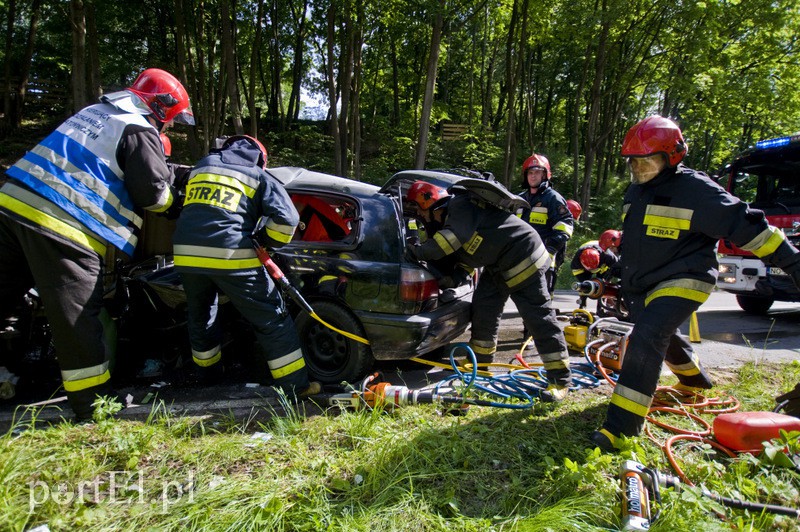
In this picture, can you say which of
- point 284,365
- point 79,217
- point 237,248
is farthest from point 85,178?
point 284,365

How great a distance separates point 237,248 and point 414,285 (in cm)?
128

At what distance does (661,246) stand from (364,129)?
20142 mm

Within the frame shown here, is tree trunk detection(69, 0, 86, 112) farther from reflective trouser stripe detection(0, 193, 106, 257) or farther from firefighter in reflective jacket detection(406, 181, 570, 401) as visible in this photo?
firefighter in reflective jacket detection(406, 181, 570, 401)

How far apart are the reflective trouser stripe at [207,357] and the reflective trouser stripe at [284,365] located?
1.67 ft

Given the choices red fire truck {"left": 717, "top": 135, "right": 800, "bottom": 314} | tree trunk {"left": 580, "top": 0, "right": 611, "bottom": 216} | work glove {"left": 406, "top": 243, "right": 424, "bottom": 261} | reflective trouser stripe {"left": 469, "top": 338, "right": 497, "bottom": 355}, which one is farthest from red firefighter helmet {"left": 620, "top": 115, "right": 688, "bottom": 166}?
tree trunk {"left": 580, "top": 0, "right": 611, "bottom": 216}

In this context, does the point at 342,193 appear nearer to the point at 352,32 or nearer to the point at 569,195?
the point at 352,32

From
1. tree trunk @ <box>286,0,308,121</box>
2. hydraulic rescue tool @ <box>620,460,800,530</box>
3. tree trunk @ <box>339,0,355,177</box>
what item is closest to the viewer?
hydraulic rescue tool @ <box>620,460,800,530</box>

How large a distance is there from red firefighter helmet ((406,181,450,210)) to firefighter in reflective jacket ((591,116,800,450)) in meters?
1.54

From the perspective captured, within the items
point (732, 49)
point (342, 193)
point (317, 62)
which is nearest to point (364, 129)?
point (317, 62)

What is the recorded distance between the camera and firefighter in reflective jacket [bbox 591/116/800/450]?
262 centimetres

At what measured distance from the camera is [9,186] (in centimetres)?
284

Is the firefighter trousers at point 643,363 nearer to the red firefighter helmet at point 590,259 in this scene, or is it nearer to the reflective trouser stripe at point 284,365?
the reflective trouser stripe at point 284,365

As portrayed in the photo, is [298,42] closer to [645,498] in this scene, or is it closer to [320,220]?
[320,220]

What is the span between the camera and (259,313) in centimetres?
316
